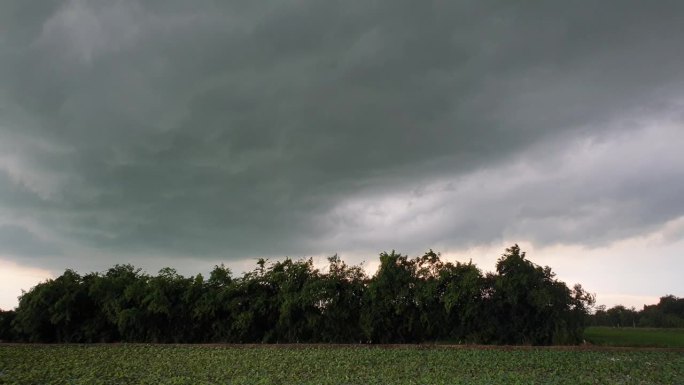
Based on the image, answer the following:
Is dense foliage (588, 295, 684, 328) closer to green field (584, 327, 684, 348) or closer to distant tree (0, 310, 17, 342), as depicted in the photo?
green field (584, 327, 684, 348)

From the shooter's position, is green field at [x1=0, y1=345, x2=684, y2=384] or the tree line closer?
green field at [x1=0, y1=345, x2=684, y2=384]

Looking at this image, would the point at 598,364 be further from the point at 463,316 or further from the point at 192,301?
the point at 192,301

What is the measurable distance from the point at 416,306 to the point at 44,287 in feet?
92.3

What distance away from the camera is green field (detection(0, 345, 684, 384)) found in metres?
18.9

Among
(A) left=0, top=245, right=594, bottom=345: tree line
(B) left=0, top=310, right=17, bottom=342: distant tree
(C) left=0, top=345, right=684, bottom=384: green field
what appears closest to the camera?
(C) left=0, top=345, right=684, bottom=384: green field

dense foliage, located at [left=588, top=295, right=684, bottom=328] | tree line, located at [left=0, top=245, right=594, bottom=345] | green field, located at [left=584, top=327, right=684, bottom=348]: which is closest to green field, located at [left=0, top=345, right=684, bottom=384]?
tree line, located at [left=0, top=245, right=594, bottom=345]

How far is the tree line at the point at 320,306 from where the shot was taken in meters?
33.7

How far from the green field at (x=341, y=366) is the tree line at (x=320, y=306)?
3560 mm

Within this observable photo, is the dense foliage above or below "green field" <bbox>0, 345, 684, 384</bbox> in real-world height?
above

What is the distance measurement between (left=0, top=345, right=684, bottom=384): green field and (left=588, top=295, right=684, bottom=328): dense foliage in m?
64.4

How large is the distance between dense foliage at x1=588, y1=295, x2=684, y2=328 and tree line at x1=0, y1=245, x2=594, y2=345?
5782cm

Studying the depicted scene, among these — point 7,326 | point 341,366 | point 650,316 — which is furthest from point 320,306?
point 650,316

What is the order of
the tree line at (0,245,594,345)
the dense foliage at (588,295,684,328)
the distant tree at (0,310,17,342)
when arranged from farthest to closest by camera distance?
the dense foliage at (588,295,684,328) → the distant tree at (0,310,17,342) → the tree line at (0,245,594,345)

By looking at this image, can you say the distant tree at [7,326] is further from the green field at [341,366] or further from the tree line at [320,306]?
the green field at [341,366]
